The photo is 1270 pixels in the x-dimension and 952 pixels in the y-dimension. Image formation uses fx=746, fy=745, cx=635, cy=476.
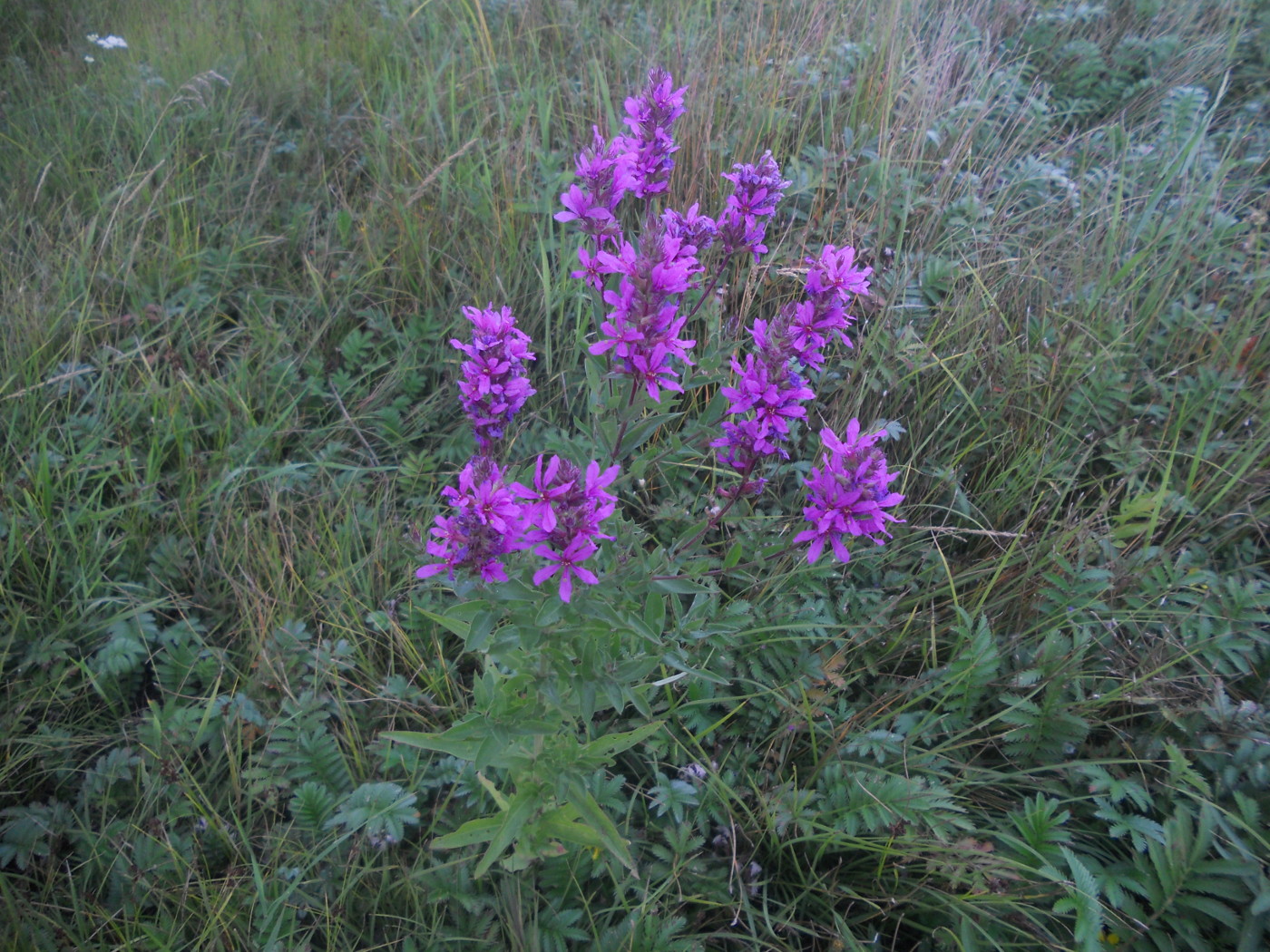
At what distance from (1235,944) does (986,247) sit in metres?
2.50

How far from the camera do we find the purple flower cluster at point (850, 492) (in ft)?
5.41

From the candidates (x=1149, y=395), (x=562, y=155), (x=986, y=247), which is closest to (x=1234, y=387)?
(x=1149, y=395)

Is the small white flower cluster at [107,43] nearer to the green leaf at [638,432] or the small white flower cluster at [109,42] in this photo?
the small white flower cluster at [109,42]

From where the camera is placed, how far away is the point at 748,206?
2.04 meters

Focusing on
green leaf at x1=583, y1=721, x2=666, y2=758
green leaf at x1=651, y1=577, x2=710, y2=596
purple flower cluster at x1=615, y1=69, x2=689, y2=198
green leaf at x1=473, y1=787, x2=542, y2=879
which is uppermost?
purple flower cluster at x1=615, y1=69, x2=689, y2=198

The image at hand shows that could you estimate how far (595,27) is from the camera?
4.36 m

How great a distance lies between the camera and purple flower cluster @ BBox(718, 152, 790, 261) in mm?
2020

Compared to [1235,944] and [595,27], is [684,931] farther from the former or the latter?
[595,27]

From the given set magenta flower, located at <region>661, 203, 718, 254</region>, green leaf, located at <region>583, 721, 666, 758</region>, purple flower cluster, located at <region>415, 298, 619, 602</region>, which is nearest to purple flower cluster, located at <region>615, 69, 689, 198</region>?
magenta flower, located at <region>661, 203, 718, 254</region>

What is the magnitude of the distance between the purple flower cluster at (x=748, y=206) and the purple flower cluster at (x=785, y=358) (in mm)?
217

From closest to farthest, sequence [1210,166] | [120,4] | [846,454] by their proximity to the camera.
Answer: [846,454] → [1210,166] → [120,4]

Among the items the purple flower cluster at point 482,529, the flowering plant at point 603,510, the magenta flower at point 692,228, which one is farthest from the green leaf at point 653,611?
the magenta flower at point 692,228

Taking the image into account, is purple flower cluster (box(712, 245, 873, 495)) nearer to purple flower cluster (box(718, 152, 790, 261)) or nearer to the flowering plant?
the flowering plant

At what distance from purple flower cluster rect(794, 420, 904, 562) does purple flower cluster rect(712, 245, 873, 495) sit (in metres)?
0.16
